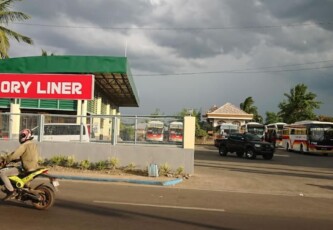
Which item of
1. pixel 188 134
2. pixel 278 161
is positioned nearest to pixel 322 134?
pixel 278 161

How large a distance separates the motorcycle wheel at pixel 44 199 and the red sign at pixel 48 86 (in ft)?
37.6

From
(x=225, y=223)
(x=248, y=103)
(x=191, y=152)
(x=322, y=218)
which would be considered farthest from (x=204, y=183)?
(x=248, y=103)

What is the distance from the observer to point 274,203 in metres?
11.9

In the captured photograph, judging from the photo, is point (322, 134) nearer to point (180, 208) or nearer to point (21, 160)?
point (180, 208)

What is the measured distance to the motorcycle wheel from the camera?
29.8 feet

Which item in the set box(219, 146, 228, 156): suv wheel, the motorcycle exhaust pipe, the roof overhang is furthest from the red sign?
box(219, 146, 228, 156): suv wheel

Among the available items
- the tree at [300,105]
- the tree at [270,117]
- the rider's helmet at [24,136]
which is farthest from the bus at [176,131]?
the tree at [270,117]

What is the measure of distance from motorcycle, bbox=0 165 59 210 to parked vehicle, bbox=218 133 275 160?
2229 cm

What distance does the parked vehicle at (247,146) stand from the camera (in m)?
29.8

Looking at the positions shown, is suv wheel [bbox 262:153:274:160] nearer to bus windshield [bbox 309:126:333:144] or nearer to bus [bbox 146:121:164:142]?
bus windshield [bbox 309:126:333:144]

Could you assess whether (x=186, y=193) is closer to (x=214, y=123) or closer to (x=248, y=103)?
(x=214, y=123)

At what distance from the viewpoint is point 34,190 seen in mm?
9055

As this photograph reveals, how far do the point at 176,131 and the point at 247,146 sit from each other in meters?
13.3

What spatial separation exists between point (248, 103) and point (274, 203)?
7806 cm
